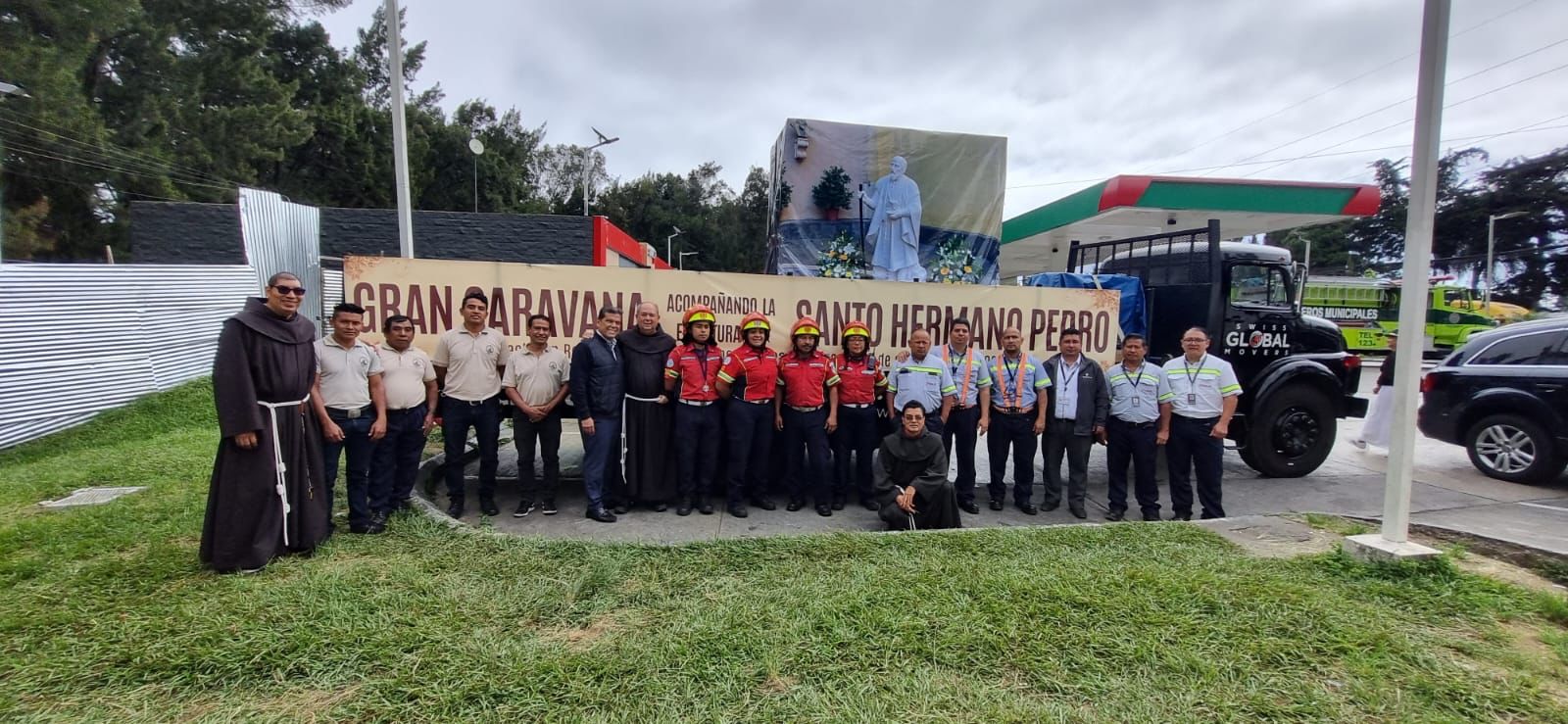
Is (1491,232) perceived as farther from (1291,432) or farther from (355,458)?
(355,458)

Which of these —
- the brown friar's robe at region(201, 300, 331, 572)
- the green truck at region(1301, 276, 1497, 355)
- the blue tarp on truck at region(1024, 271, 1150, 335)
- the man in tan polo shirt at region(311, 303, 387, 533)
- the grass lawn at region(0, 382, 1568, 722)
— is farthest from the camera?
the green truck at region(1301, 276, 1497, 355)

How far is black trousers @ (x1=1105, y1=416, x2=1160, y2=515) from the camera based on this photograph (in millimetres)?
5277

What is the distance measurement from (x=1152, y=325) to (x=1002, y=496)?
2.63 metres

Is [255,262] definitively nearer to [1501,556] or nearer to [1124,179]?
[1124,179]

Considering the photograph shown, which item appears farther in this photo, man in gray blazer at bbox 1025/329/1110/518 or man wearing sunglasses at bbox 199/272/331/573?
man in gray blazer at bbox 1025/329/1110/518

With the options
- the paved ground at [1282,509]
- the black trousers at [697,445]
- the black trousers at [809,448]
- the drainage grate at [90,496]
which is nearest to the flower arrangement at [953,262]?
the paved ground at [1282,509]

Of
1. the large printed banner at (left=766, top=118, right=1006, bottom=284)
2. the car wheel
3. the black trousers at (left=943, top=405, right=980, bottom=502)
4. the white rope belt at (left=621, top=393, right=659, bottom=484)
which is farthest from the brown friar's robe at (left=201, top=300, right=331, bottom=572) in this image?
the car wheel

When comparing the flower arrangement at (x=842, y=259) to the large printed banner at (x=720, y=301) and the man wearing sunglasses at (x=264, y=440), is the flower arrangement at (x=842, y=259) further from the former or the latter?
the man wearing sunglasses at (x=264, y=440)

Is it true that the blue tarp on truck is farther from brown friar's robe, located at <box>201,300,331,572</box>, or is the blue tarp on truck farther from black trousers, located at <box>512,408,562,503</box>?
brown friar's robe, located at <box>201,300,331,572</box>

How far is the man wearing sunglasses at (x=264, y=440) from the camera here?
11.6 feet

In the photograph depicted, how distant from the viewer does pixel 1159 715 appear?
93.2 inches

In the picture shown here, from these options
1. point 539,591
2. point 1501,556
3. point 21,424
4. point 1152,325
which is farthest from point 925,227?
point 21,424

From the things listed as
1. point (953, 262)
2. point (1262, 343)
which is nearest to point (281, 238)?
point (953, 262)

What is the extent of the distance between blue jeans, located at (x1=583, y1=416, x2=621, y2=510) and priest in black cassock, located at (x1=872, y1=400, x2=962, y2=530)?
203 centimetres
